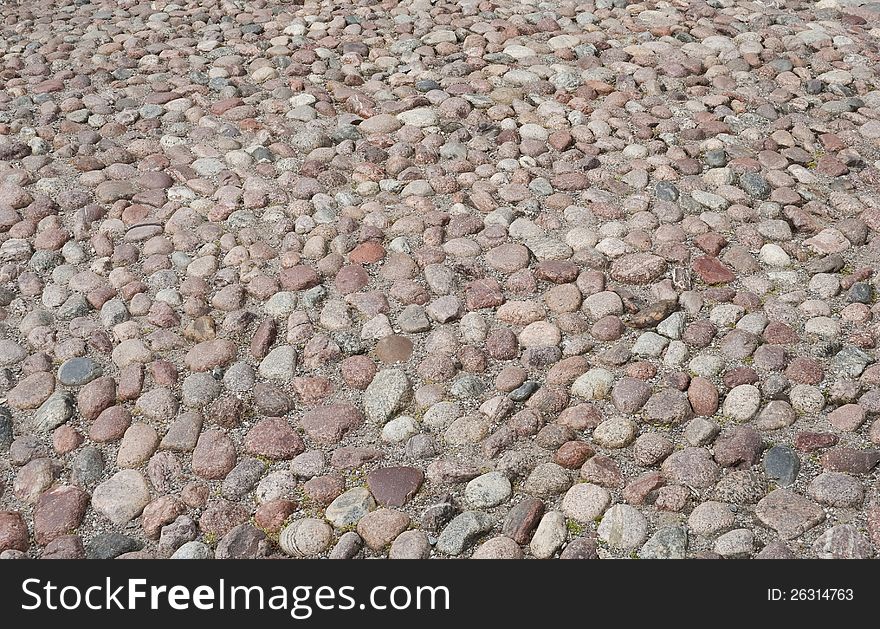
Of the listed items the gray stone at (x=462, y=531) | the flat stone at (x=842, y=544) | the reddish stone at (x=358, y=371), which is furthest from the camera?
the reddish stone at (x=358, y=371)

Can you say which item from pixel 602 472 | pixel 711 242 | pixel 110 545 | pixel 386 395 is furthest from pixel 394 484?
pixel 711 242

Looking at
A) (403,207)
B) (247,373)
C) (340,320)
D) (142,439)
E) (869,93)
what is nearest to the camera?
(142,439)

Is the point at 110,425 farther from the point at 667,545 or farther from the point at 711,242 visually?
the point at 711,242

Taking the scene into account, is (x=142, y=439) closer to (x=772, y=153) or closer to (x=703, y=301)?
(x=703, y=301)

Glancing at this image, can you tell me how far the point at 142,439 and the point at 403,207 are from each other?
5.31 feet

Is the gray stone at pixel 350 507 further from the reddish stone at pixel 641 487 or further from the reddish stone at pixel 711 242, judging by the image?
the reddish stone at pixel 711 242

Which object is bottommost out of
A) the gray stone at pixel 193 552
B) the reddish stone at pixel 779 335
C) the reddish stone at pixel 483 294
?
the gray stone at pixel 193 552

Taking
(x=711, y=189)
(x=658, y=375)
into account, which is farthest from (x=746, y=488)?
(x=711, y=189)

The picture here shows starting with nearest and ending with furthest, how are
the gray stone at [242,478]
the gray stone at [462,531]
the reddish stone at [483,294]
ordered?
the gray stone at [462,531], the gray stone at [242,478], the reddish stone at [483,294]

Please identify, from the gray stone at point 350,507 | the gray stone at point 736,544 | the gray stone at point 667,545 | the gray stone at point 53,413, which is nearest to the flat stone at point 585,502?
the gray stone at point 667,545

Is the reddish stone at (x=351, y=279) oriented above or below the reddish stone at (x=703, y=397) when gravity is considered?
above

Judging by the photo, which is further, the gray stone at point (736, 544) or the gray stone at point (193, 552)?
the gray stone at point (193, 552)

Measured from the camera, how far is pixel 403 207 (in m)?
4.07

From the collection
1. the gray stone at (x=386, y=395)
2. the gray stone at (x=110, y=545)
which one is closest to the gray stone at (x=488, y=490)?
the gray stone at (x=386, y=395)
